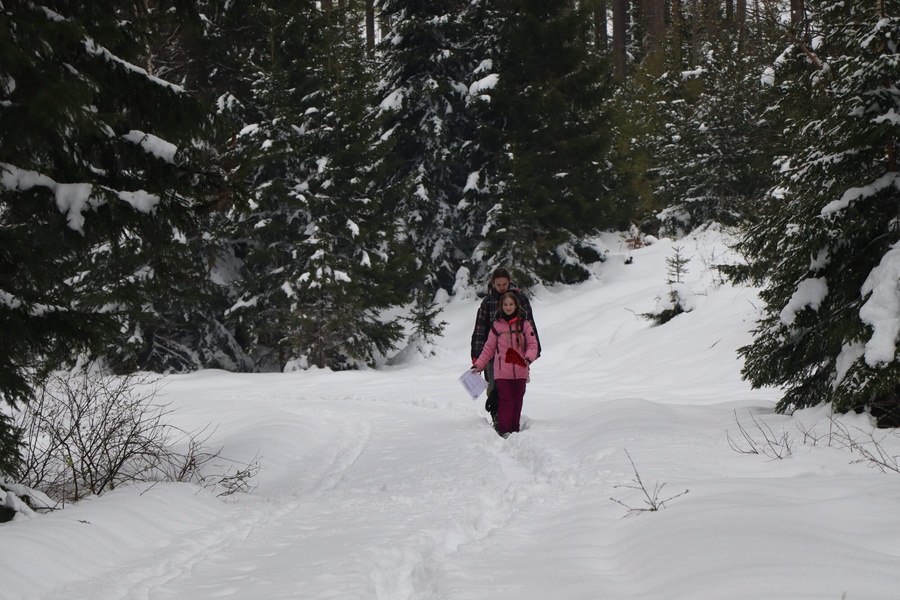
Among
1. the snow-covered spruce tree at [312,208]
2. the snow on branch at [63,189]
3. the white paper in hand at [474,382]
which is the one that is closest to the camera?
the snow on branch at [63,189]

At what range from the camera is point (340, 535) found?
4.93 m

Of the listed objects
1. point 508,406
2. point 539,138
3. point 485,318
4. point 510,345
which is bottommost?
point 508,406

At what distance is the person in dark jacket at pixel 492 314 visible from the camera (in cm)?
952

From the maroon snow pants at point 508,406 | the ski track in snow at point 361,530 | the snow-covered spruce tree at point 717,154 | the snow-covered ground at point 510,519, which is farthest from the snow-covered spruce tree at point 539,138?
the ski track in snow at point 361,530

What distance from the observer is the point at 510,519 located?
496 cm

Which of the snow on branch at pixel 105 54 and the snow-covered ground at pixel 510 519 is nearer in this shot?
the snow-covered ground at pixel 510 519

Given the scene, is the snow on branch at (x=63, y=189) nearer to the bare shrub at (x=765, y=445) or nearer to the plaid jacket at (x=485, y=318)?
the bare shrub at (x=765, y=445)

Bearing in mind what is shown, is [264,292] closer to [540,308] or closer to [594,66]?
[540,308]

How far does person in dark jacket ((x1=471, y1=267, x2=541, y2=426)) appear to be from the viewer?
952cm

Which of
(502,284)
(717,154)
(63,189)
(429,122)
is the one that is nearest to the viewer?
(63,189)

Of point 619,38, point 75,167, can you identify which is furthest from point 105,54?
point 619,38

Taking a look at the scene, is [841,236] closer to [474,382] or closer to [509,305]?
[509,305]

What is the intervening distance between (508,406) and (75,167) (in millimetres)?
5569

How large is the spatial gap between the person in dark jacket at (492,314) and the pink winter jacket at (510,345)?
7.2 inches
